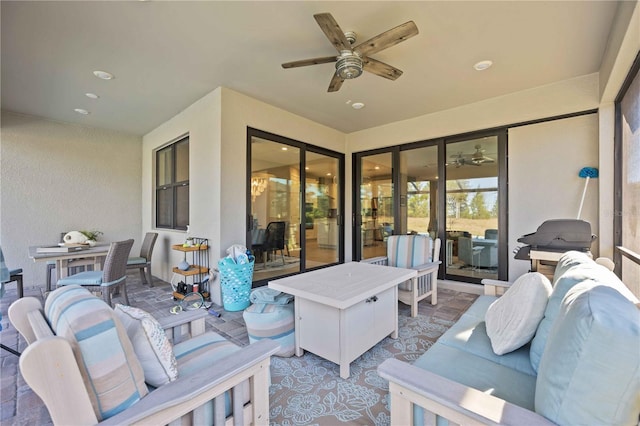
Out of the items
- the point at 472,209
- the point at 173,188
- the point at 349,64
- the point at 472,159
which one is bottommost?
the point at 472,209

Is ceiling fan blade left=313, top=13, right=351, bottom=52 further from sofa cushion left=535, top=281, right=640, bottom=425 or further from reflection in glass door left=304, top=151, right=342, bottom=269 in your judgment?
reflection in glass door left=304, top=151, right=342, bottom=269

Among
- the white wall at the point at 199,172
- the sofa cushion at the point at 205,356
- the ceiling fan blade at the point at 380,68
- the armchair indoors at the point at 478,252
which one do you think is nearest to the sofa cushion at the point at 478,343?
the sofa cushion at the point at 205,356

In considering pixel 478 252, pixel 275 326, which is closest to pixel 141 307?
pixel 275 326

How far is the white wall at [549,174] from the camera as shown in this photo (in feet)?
11.1

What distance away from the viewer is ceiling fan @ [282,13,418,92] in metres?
2.09

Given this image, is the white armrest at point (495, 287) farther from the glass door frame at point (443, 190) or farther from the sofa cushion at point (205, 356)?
the sofa cushion at point (205, 356)

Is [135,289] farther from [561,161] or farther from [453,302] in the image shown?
[561,161]

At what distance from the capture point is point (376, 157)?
550cm

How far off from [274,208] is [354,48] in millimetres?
2817

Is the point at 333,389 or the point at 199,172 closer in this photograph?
the point at 333,389

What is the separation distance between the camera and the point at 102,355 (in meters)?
0.84

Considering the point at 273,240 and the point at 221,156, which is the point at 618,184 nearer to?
the point at 273,240

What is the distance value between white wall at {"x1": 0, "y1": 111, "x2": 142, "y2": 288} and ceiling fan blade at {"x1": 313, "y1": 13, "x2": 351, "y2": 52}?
545 cm

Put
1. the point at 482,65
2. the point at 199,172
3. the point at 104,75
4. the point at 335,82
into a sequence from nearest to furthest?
the point at 335,82
the point at 482,65
the point at 104,75
the point at 199,172
